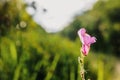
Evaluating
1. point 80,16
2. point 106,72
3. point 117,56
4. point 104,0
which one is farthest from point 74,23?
point 106,72

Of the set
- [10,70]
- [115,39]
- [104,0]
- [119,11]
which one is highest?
[104,0]

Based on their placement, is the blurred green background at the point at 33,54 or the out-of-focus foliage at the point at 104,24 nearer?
the blurred green background at the point at 33,54

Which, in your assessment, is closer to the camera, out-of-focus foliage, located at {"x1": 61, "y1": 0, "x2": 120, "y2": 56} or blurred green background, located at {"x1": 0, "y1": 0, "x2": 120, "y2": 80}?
blurred green background, located at {"x1": 0, "y1": 0, "x2": 120, "y2": 80}

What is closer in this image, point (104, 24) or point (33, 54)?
point (33, 54)

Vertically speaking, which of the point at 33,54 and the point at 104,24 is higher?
the point at 104,24

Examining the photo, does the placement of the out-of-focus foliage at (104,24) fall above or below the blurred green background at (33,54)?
above

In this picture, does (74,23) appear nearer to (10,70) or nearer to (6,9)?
(6,9)

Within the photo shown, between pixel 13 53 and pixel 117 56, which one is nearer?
pixel 13 53

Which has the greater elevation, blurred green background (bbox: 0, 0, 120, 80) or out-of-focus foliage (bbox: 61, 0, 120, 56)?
out-of-focus foliage (bbox: 61, 0, 120, 56)
